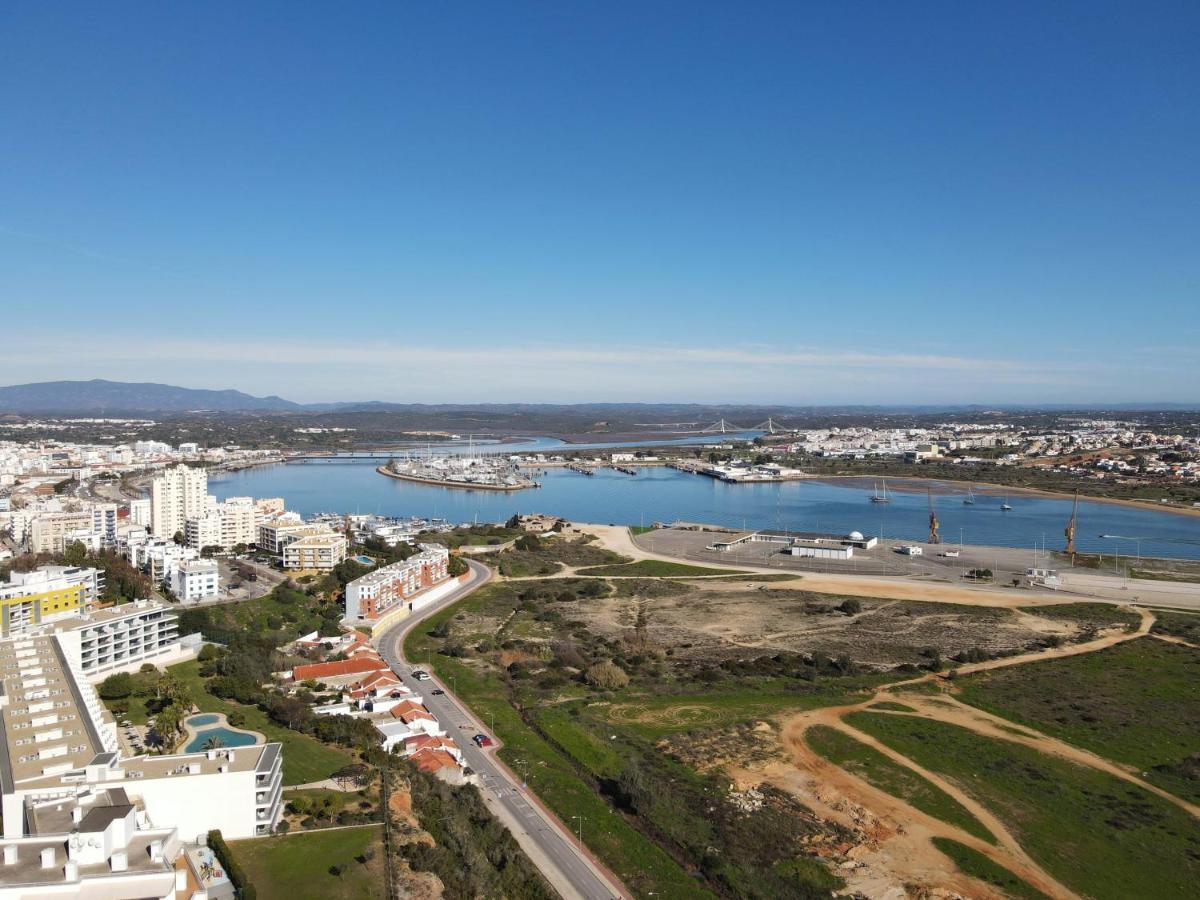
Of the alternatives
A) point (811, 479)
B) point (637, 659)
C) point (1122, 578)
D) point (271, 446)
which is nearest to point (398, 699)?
point (637, 659)

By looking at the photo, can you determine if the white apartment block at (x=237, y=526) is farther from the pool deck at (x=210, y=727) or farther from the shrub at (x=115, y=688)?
the pool deck at (x=210, y=727)

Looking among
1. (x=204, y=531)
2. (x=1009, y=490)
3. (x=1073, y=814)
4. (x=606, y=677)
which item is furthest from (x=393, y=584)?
(x=1009, y=490)

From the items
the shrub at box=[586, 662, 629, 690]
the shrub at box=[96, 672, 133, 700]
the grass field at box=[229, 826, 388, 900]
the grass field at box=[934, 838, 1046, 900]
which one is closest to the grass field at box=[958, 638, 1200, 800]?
the grass field at box=[934, 838, 1046, 900]

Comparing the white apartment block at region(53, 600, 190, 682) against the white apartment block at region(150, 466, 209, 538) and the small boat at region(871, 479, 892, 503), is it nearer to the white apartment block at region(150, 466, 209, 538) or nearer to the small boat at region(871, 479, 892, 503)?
the white apartment block at region(150, 466, 209, 538)

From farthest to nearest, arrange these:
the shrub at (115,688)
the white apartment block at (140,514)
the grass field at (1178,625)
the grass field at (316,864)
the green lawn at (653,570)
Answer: the white apartment block at (140,514), the green lawn at (653,570), the grass field at (1178,625), the shrub at (115,688), the grass field at (316,864)

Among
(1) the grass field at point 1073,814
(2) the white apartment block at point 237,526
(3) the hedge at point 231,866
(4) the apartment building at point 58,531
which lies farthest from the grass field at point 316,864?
(4) the apartment building at point 58,531
